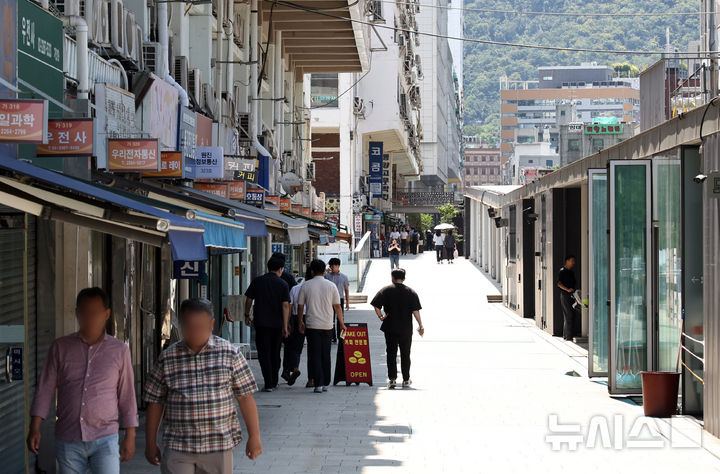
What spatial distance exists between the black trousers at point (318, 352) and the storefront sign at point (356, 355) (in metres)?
0.63

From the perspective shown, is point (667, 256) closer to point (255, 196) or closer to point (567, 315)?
point (567, 315)

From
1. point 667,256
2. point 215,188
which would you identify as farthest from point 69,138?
point 667,256

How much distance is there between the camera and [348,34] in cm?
2828

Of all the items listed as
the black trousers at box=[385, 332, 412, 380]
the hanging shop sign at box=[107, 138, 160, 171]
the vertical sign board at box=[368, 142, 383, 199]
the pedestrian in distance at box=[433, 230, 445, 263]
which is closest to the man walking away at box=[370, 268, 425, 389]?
the black trousers at box=[385, 332, 412, 380]

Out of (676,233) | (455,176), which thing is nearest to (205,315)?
(676,233)

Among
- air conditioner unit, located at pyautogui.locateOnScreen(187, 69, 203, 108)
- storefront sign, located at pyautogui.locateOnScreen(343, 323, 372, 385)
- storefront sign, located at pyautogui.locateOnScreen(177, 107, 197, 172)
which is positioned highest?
air conditioner unit, located at pyautogui.locateOnScreen(187, 69, 203, 108)

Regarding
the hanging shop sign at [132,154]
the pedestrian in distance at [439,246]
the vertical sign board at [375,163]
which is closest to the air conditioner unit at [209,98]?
the hanging shop sign at [132,154]

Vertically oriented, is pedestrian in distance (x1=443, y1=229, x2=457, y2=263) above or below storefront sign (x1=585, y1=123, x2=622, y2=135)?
below

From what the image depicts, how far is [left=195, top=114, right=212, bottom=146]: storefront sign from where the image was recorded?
15904mm

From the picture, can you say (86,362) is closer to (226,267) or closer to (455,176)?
(226,267)

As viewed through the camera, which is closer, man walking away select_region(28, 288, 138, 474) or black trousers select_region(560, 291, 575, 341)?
man walking away select_region(28, 288, 138, 474)

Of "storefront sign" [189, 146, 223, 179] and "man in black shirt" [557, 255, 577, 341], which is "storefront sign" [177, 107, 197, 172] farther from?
"man in black shirt" [557, 255, 577, 341]

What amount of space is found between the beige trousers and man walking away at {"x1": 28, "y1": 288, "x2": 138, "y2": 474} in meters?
0.32

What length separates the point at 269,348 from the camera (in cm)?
1406
